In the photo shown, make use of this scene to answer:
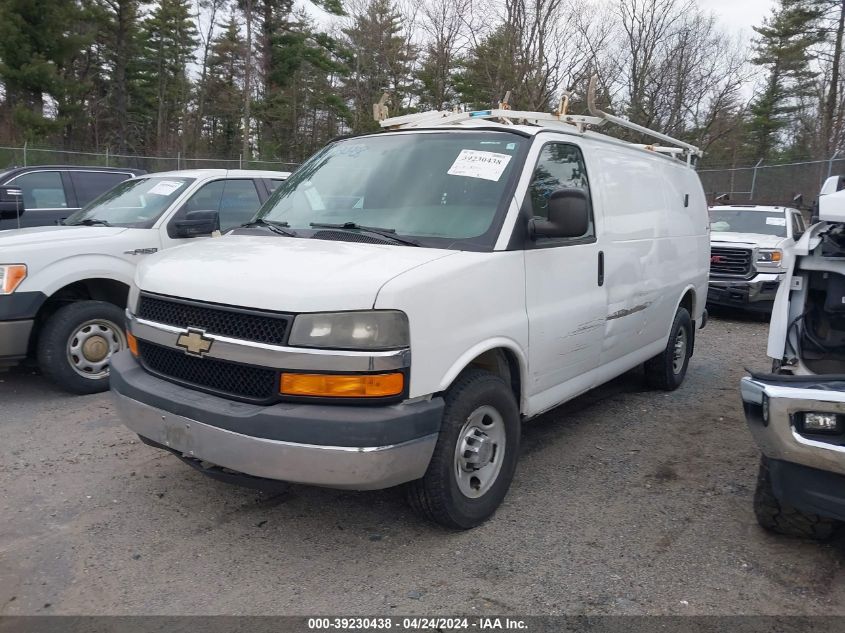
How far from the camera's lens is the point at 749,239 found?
10.6 m

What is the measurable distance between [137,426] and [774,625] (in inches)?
121

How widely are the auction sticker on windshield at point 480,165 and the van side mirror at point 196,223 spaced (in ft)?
8.90

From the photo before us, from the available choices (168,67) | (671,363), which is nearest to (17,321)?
(671,363)

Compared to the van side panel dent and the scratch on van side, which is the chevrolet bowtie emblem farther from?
the scratch on van side

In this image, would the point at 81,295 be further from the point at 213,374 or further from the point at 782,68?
the point at 782,68

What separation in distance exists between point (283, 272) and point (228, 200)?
4.17 meters

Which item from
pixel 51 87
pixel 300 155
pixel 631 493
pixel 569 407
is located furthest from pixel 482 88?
pixel 631 493

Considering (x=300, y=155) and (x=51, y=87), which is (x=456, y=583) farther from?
(x=300, y=155)

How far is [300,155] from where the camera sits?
37000mm

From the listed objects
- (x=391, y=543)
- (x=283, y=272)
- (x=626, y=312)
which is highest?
(x=283, y=272)

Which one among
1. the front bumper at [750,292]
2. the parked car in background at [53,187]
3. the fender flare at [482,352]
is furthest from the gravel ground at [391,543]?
the front bumper at [750,292]

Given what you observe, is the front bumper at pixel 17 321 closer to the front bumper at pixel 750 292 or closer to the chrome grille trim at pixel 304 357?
the chrome grille trim at pixel 304 357

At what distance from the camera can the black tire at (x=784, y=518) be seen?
3434 millimetres

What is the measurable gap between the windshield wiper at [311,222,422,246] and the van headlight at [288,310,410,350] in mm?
768
